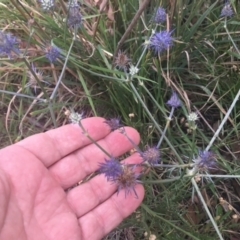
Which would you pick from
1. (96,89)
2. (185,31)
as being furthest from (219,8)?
(96,89)

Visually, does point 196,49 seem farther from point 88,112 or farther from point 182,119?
point 88,112

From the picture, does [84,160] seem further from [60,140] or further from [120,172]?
[120,172]

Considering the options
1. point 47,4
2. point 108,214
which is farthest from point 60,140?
point 47,4

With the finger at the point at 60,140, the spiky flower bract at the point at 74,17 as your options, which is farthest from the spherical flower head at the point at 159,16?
the finger at the point at 60,140

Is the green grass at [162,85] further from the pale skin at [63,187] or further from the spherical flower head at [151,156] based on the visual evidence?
the spherical flower head at [151,156]

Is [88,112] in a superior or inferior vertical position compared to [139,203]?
superior

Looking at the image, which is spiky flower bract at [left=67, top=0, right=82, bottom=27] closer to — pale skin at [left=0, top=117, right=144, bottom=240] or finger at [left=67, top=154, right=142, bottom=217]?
pale skin at [left=0, top=117, right=144, bottom=240]
